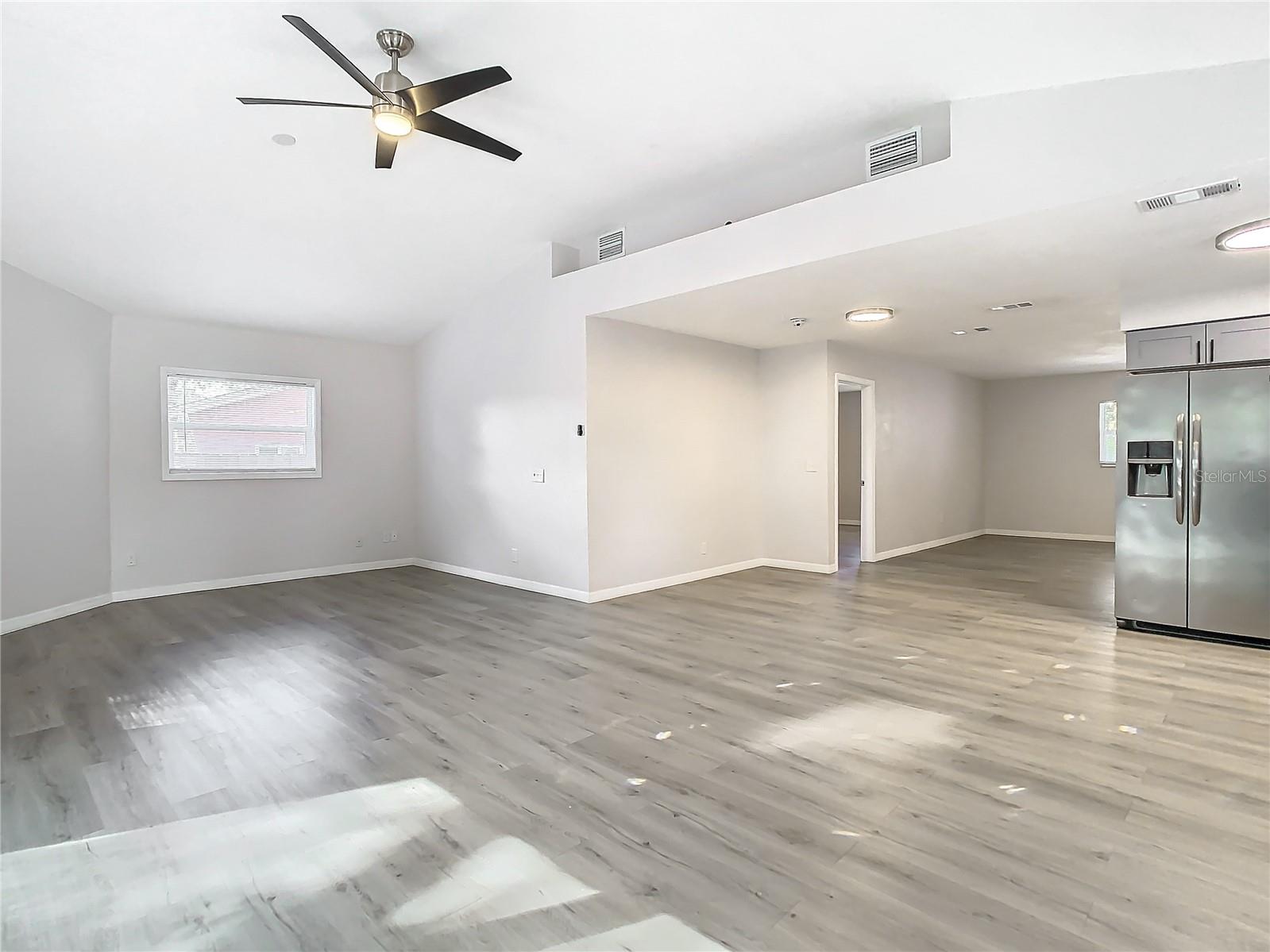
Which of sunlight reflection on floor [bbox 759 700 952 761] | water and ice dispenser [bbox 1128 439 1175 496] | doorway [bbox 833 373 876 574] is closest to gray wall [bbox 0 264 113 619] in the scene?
sunlight reflection on floor [bbox 759 700 952 761]

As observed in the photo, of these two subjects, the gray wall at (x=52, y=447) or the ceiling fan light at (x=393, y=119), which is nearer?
the ceiling fan light at (x=393, y=119)

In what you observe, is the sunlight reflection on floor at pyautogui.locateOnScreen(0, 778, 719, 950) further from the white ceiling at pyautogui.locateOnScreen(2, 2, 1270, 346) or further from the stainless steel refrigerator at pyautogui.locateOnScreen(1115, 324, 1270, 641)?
the stainless steel refrigerator at pyautogui.locateOnScreen(1115, 324, 1270, 641)

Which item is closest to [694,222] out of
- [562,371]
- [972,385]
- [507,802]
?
[562,371]

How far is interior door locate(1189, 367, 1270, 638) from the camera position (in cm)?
427

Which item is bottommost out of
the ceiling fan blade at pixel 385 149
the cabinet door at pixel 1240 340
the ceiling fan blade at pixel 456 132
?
the cabinet door at pixel 1240 340

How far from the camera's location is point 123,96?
3592 mm

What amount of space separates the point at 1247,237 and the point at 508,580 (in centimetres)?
612

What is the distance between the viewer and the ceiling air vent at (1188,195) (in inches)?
119

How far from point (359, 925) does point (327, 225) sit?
508 centimetres

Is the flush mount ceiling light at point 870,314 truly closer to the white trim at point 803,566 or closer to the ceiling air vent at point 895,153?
the ceiling air vent at point 895,153

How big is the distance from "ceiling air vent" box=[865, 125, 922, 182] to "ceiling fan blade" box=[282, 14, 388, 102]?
9.24 feet

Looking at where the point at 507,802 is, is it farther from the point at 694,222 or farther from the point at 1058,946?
the point at 694,222

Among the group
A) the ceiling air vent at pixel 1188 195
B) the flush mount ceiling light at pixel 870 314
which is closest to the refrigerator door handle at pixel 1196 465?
the ceiling air vent at pixel 1188 195

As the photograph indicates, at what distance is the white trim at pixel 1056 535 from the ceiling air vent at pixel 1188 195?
309 inches
